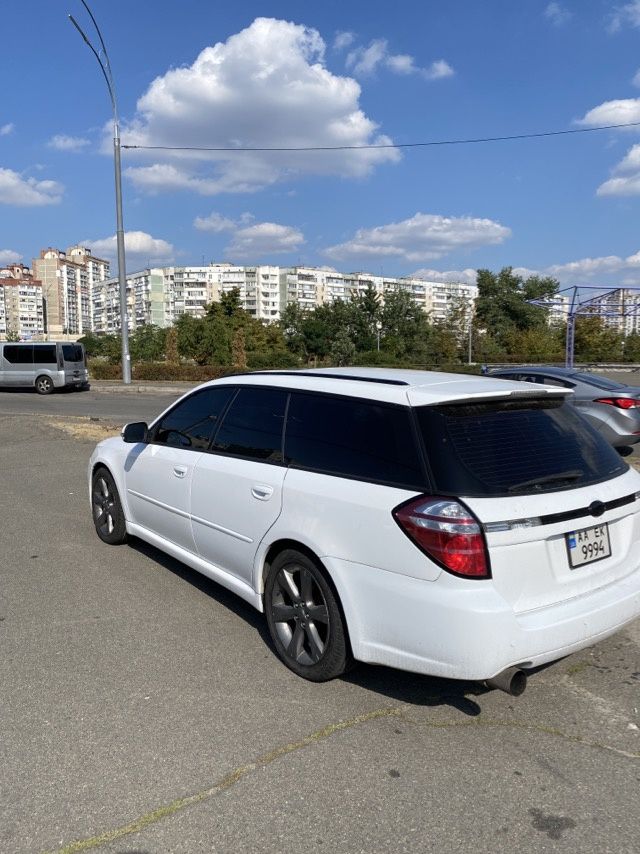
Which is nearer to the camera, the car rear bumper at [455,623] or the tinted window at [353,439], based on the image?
the car rear bumper at [455,623]

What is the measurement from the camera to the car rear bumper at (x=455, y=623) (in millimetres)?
2756

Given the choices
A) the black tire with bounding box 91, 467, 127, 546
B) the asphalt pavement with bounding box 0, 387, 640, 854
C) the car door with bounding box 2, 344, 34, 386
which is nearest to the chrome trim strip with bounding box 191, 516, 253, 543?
the asphalt pavement with bounding box 0, 387, 640, 854

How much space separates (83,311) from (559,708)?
179375mm

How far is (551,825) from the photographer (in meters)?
2.37

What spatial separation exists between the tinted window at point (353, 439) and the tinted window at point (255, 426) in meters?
0.11

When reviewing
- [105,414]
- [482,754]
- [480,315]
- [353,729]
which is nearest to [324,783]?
[353,729]

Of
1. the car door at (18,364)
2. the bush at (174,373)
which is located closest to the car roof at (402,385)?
the car door at (18,364)

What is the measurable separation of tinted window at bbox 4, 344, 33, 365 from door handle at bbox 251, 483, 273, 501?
26.1m

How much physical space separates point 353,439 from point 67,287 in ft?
553

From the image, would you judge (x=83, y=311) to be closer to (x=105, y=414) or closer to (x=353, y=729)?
(x=105, y=414)

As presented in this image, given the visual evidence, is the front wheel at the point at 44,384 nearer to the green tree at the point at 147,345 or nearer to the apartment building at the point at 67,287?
the green tree at the point at 147,345

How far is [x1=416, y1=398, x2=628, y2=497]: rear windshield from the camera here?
115 inches

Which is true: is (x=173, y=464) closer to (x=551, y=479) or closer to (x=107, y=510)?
(x=107, y=510)

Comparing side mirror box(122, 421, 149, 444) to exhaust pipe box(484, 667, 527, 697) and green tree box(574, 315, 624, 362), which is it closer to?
exhaust pipe box(484, 667, 527, 697)
